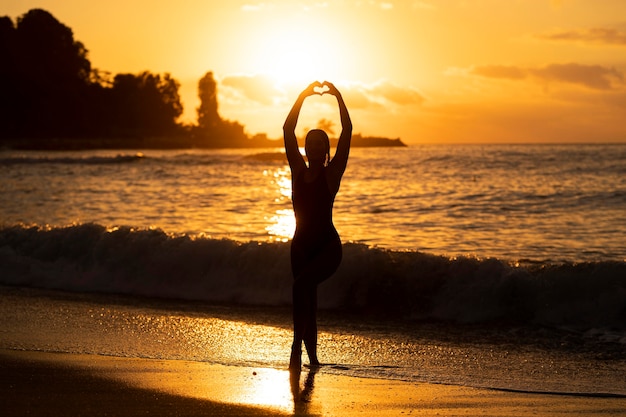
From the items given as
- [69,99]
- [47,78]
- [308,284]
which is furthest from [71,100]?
[308,284]

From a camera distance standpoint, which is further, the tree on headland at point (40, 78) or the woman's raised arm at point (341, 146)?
the tree on headland at point (40, 78)

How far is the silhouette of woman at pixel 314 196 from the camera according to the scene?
22.0ft

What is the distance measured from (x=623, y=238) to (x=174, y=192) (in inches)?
687

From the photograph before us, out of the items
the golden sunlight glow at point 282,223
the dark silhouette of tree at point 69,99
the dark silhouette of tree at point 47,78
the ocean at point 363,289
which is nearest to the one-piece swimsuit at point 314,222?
the ocean at point 363,289

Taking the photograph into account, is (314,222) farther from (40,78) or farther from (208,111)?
(208,111)

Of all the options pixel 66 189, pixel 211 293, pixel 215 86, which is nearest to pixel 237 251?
pixel 211 293

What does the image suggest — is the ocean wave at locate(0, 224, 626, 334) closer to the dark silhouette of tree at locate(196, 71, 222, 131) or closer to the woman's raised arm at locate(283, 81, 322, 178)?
the woman's raised arm at locate(283, 81, 322, 178)

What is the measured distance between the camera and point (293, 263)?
6.90 meters

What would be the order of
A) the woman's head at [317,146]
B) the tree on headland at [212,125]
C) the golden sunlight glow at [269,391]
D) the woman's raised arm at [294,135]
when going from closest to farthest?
the golden sunlight glow at [269,391] < the woman's head at [317,146] < the woman's raised arm at [294,135] < the tree on headland at [212,125]

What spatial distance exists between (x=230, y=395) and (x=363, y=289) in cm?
604

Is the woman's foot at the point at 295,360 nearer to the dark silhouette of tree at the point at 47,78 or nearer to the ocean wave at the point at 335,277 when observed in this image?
the ocean wave at the point at 335,277

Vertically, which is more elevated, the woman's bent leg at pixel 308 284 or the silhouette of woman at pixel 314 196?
the silhouette of woman at pixel 314 196

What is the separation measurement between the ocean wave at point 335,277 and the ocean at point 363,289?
26 millimetres

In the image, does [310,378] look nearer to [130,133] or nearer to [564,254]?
[564,254]
